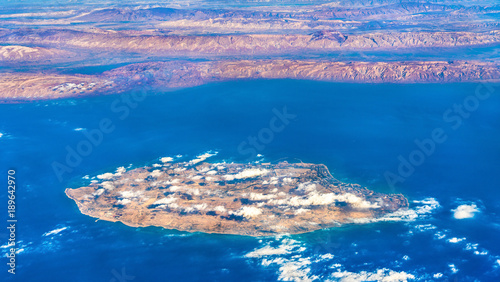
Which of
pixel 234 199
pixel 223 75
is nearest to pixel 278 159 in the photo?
pixel 234 199

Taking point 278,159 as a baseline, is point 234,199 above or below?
below

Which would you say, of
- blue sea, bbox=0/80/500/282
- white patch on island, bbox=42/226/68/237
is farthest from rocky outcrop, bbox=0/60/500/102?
white patch on island, bbox=42/226/68/237

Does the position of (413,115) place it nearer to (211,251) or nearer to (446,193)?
(446,193)

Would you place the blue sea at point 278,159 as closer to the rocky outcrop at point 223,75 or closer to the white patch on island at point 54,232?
the white patch on island at point 54,232

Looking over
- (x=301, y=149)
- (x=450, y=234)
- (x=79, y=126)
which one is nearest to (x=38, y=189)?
(x=79, y=126)

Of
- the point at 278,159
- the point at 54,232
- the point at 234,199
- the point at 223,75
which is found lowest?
the point at 54,232

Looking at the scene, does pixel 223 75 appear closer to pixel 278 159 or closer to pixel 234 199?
pixel 278 159
